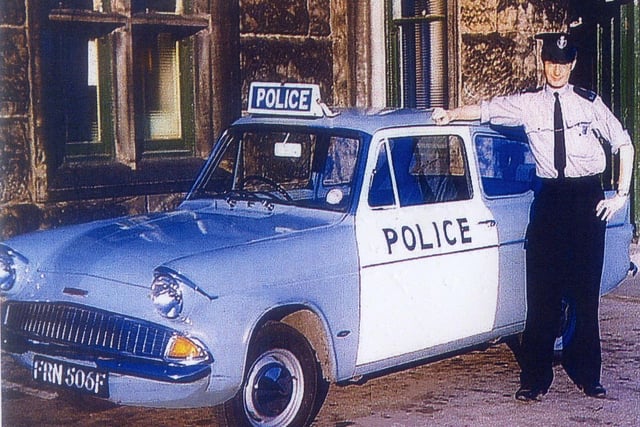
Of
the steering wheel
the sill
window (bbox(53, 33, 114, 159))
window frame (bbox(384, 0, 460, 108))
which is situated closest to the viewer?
the steering wheel

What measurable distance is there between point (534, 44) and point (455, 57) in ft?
3.01

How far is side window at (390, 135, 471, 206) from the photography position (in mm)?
6621

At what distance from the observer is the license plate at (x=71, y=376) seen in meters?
5.46

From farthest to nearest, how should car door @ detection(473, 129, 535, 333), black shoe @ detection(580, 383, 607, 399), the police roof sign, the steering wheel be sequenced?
1. car door @ detection(473, 129, 535, 333)
2. black shoe @ detection(580, 383, 607, 399)
3. the police roof sign
4. the steering wheel

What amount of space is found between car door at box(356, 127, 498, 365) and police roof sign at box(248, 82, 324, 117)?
45 centimetres

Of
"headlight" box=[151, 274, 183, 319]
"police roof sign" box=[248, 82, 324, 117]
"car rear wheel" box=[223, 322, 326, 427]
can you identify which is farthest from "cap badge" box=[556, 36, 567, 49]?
"headlight" box=[151, 274, 183, 319]

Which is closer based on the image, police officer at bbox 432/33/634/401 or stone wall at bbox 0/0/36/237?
police officer at bbox 432/33/634/401

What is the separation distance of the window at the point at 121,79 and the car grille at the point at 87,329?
3.49 metres

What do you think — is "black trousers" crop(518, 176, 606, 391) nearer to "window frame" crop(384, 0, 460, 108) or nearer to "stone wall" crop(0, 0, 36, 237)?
"stone wall" crop(0, 0, 36, 237)

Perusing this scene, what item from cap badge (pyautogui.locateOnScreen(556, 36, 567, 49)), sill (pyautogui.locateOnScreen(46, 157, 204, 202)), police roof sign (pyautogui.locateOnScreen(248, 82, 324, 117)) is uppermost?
cap badge (pyautogui.locateOnScreen(556, 36, 567, 49))

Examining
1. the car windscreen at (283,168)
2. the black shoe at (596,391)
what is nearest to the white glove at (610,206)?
the black shoe at (596,391)

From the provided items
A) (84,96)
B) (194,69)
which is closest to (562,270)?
(84,96)

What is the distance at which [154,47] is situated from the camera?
10.0m

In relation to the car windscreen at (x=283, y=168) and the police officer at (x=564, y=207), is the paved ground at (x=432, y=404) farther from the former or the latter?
the car windscreen at (x=283, y=168)
